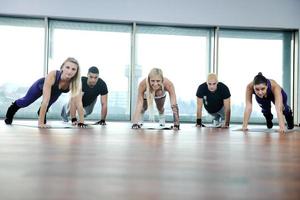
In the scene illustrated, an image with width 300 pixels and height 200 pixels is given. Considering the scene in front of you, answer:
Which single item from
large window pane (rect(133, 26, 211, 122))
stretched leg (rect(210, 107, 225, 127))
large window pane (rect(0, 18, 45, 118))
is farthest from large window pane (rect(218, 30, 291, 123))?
large window pane (rect(0, 18, 45, 118))

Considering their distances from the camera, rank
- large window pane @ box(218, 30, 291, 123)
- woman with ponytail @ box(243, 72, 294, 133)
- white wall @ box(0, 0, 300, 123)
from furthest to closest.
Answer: large window pane @ box(218, 30, 291, 123) → white wall @ box(0, 0, 300, 123) → woman with ponytail @ box(243, 72, 294, 133)

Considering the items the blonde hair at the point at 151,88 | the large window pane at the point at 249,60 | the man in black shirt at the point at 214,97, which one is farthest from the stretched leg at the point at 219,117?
the large window pane at the point at 249,60

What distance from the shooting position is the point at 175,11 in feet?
17.9

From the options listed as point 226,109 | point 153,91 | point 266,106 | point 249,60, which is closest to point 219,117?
point 226,109

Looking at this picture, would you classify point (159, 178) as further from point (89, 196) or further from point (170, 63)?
point (170, 63)

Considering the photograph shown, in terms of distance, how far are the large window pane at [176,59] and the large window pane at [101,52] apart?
0.68 ft

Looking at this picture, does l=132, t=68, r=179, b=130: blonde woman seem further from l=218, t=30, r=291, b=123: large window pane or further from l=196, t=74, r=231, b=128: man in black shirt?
l=218, t=30, r=291, b=123: large window pane

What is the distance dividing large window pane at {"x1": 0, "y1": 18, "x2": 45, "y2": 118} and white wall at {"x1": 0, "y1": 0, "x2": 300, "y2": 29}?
0.20 metres

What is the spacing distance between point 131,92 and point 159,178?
5.04 meters

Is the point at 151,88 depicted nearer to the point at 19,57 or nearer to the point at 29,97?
the point at 29,97

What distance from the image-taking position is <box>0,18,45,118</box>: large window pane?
5.25m

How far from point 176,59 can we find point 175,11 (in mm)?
712

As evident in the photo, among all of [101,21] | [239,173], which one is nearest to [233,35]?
[101,21]

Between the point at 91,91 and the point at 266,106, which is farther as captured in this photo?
the point at 91,91
